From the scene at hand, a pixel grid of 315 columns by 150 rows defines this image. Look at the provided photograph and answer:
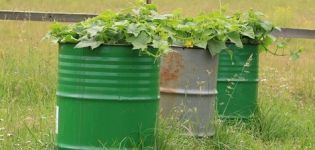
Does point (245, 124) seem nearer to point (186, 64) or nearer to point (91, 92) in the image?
point (186, 64)

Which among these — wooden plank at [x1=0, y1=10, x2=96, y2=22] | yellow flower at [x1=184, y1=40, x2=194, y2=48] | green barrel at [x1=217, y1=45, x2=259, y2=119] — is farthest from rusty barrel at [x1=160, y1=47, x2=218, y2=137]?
wooden plank at [x1=0, y1=10, x2=96, y2=22]

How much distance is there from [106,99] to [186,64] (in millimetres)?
1227

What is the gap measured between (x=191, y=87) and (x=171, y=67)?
0.21 meters

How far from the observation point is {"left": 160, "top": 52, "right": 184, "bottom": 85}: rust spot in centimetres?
542

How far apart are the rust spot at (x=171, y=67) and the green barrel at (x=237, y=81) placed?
0.92 metres

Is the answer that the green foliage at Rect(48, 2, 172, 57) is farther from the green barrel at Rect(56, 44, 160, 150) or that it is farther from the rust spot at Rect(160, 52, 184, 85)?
the rust spot at Rect(160, 52, 184, 85)

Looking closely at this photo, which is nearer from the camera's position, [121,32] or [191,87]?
[121,32]

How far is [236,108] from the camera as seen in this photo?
21.1 ft

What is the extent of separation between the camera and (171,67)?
545 cm

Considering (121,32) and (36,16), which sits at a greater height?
(36,16)

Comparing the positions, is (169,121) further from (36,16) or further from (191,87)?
(36,16)

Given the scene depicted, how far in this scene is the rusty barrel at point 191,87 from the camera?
536cm

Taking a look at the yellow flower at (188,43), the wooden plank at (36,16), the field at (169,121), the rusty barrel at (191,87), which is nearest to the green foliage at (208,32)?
the yellow flower at (188,43)

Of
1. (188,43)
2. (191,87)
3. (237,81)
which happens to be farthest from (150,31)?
(237,81)
